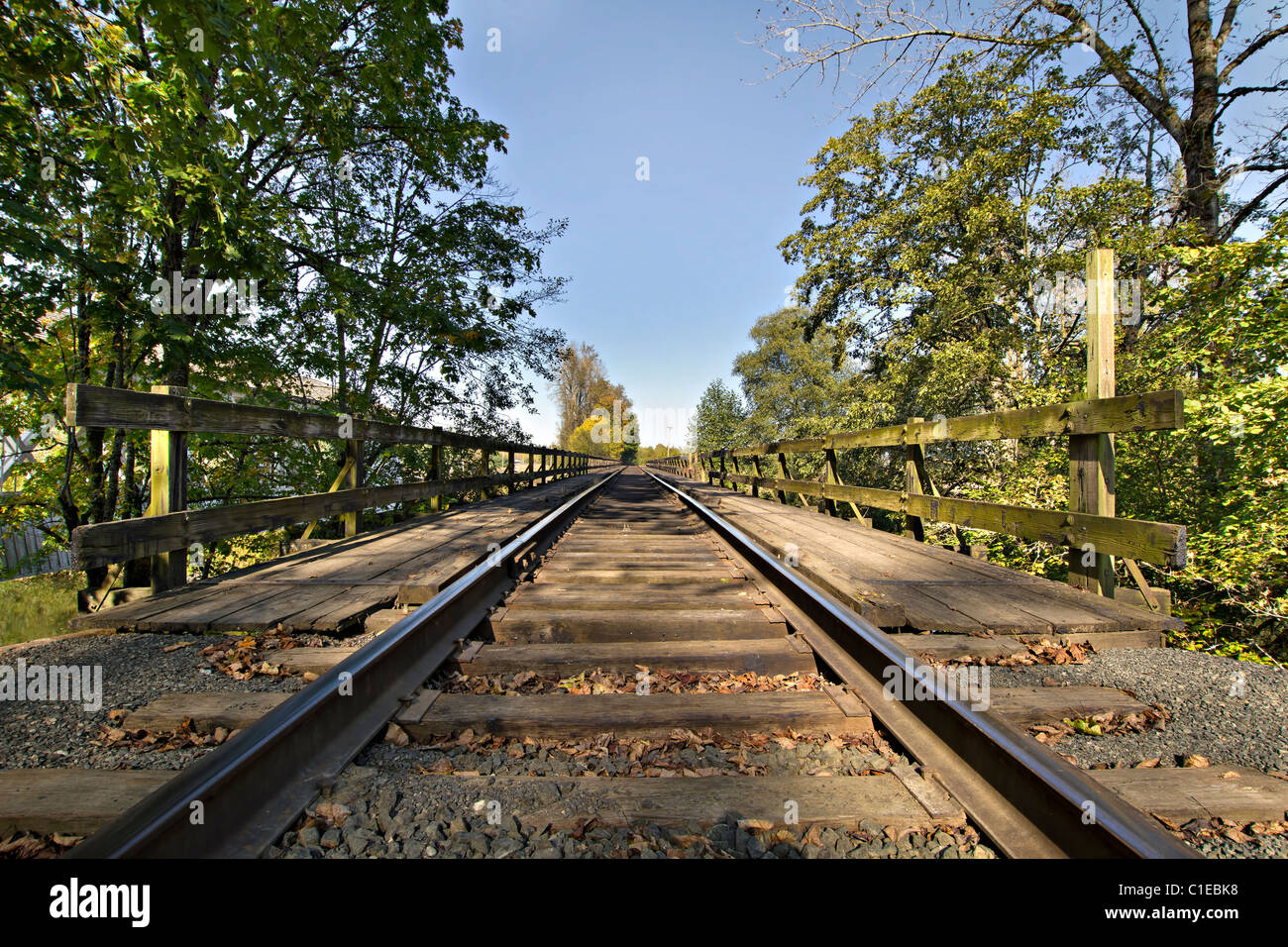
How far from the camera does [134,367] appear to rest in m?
7.04

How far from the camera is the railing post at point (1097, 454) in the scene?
3.10m

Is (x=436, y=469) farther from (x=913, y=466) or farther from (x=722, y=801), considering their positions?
(x=722, y=801)

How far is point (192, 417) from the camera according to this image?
3.26m

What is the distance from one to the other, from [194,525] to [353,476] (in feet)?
5.84

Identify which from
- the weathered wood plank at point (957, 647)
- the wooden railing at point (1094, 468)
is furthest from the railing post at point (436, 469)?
the weathered wood plank at point (957, 647)

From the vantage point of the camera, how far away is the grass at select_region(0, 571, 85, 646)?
29.5ft

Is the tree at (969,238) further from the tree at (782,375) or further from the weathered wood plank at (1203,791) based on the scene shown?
the tree at (782,375)

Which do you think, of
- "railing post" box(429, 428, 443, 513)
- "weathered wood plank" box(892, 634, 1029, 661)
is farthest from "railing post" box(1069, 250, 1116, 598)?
"railing post" box(429, 428, 443, 513)

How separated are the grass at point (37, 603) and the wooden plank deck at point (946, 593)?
38.4 feet

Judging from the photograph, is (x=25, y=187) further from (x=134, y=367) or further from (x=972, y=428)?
(x=972, y=428)

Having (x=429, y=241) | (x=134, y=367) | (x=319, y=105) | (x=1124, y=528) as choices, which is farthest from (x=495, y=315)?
(x=1124, y=528)

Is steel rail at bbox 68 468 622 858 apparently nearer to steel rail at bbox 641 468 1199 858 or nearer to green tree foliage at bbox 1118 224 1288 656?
steel rail at bbox 641 468 1199 858

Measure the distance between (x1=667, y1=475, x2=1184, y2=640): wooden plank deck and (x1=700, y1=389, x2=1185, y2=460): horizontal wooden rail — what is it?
94 centimetres

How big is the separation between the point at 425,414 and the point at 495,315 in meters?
2.64
